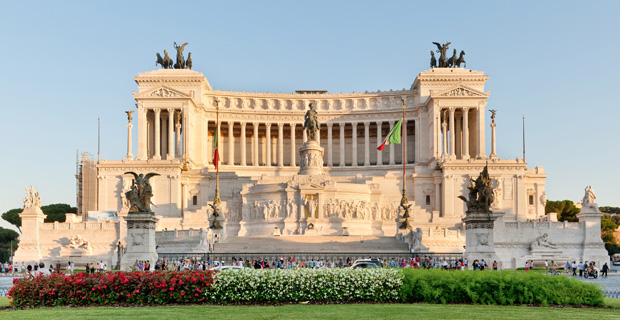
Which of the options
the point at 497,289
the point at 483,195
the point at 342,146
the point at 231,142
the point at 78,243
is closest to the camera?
the point at 497,289

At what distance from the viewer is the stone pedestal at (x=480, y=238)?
33875 millimetres

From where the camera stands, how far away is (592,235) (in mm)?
60156

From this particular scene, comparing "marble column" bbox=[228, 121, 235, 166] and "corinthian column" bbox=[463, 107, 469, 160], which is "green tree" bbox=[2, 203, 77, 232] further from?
"corinthian column" bbox=[463, 107, 469, 160]

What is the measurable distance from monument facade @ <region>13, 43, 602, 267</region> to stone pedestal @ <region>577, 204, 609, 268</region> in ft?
0.56

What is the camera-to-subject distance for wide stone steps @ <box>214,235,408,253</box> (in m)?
56.1

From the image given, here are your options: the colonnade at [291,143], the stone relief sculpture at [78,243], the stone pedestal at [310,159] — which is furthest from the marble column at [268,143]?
the stone relief sculpture at [78,243]

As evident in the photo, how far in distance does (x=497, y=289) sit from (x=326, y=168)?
77213mm

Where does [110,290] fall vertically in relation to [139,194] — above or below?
below

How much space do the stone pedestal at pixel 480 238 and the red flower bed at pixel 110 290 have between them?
51.2ft

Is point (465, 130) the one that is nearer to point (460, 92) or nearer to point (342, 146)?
point (460, 92)

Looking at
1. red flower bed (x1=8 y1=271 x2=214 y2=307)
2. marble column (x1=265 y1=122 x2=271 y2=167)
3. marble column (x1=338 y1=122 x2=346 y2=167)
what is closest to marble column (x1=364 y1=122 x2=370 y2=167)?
marble column (x1=338 y1=122 x2=346 y2=167)

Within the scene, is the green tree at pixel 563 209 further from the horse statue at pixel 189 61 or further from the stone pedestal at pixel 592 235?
the horse statue at pixel 189 61

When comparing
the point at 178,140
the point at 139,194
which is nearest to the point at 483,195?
the point at 139,194

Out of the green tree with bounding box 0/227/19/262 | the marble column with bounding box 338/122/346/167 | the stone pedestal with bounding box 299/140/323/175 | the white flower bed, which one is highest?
the marble column with bounding box 338/122/346/167
